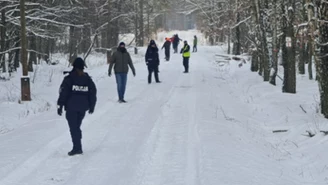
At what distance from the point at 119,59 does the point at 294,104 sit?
18.7 feet

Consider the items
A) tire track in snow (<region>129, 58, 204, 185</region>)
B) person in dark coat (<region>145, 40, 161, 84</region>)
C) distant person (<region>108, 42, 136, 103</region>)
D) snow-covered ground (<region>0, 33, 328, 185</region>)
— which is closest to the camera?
tire track in snow (<region>129, 58, 204, 185</region>)

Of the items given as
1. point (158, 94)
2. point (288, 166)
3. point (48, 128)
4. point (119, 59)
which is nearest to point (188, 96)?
point (158, 94)

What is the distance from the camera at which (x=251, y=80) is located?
19.2 meters

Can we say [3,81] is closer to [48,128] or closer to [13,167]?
[48,128]

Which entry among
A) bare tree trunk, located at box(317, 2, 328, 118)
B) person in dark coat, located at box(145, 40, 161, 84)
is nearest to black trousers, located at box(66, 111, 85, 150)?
bare tree trunk, located at box(317, 2, 328, 118)

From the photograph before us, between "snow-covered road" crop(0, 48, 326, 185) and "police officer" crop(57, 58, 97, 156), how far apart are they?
0.42 m

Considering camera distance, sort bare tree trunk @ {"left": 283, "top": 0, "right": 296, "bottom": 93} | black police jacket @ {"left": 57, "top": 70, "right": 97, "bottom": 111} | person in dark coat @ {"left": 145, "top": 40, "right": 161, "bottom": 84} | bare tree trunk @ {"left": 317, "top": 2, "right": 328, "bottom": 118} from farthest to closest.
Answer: person in dark coat @ {"left": 145, "top": 40, "right": 161, "bottom": 84}, bare tree trunk @ {"left": 283, "top": 0, "right": 296, "bottom": 93}, bare tree trunk @ {"left": 317, "top": 2, "right": 328, "bottom": 118}, black police jacket @ {"left": 57, "top": 70, "right": 97, "bottom": 111}

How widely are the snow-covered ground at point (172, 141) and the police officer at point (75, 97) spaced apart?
0.40 meters

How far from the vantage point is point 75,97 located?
24.2 feet

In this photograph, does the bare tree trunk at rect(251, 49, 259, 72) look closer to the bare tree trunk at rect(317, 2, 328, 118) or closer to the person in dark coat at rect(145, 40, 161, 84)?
the person in dark coat at rect(145, 40, 161, 84)

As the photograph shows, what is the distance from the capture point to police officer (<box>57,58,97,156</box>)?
7.36m

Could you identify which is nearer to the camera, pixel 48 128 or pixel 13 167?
pixel 13 167

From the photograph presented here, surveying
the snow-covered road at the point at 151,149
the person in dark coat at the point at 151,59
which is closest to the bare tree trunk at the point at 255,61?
the person in dark coat at the point at 151,59

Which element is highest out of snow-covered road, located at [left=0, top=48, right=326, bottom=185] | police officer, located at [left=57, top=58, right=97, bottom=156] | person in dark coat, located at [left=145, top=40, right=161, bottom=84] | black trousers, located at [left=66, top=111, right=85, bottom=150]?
person in dark coat, located at [left=145, top=40, right=161, bottom=84]
